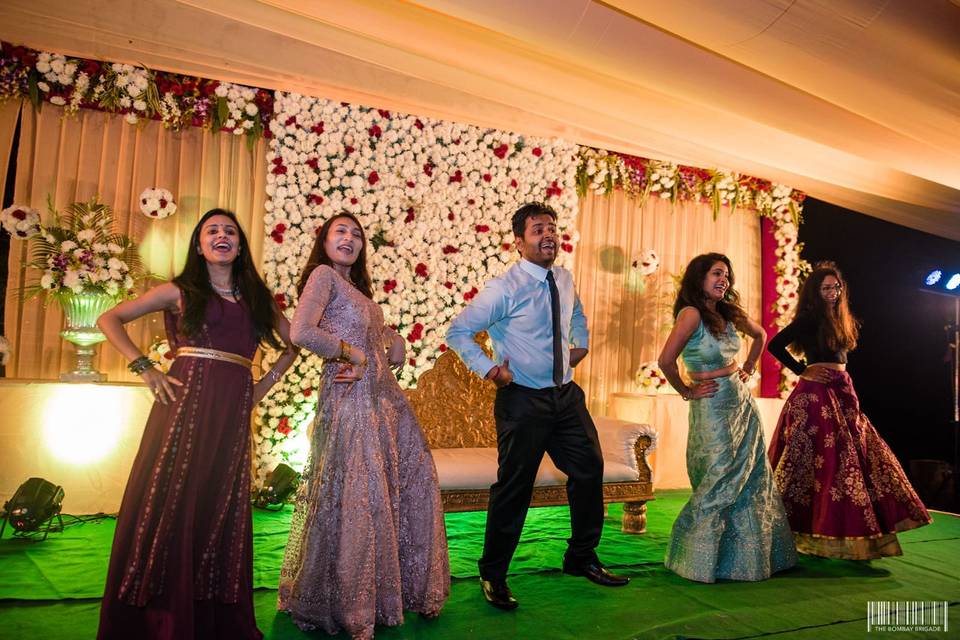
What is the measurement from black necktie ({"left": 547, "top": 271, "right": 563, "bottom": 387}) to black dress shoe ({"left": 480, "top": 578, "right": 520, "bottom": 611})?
95 cm

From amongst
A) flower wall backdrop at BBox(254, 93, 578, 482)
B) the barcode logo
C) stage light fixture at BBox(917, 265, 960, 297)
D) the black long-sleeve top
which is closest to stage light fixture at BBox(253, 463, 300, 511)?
flower wall backdrop at BBox(254, 93, 578, 482)

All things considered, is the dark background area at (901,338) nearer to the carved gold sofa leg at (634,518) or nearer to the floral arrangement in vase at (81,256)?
the carved gold sofa leg at (634,518)

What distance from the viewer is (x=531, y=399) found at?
313cm

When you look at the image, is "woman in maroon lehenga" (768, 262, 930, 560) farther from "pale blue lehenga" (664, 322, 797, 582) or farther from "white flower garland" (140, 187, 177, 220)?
"white flower garland" (140, 187, 177, 220)

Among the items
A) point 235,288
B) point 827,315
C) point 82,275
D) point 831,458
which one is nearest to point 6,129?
point 82,275

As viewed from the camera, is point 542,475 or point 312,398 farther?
point 312,398

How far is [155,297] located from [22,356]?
3.22m

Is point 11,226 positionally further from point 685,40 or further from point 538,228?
point 685,40

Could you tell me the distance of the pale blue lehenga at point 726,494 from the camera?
348cm

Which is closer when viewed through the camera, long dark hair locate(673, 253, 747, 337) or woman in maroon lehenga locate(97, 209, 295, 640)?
woman in maroon lehenga locate(97, 209, 295, 640)

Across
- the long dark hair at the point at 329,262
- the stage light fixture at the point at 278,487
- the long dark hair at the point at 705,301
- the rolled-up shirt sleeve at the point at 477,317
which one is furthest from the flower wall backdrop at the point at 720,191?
the long dark hair at the point at 329,262

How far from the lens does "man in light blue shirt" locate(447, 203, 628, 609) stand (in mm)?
3084

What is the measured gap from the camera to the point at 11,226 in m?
4.45

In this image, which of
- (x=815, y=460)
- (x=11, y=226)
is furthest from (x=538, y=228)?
(x=11, y=226)
